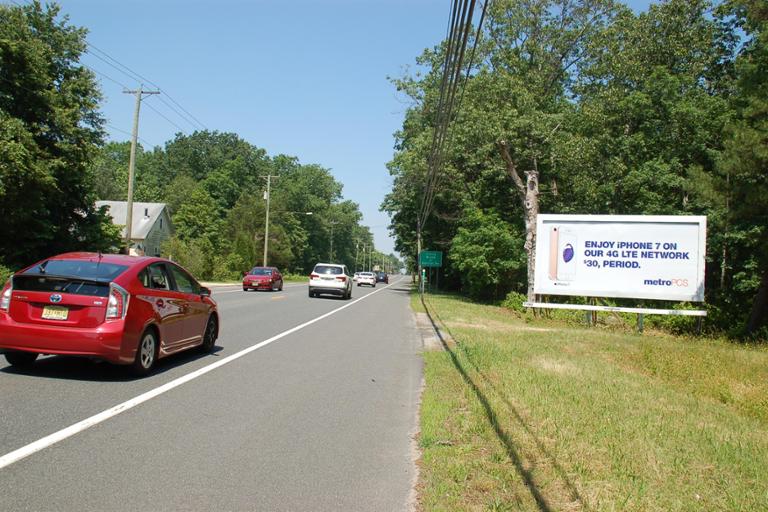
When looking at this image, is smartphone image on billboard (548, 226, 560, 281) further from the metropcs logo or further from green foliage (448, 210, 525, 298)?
green foliage (448, 210, 525, 298)

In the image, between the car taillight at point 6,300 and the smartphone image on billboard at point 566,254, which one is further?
the smartphone image on billboard at point 566,254

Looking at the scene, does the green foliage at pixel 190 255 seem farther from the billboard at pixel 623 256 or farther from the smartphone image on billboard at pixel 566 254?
the smartphone image on billboard at pixel 566 254

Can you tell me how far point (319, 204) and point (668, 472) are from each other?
10935cm

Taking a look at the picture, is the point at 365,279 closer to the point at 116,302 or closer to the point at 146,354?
the point at 146,354

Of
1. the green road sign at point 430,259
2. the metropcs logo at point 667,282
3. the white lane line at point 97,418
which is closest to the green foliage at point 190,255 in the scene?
the green road sign at point 430,259

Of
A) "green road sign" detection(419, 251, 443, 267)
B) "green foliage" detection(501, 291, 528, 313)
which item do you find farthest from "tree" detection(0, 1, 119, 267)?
"green road sign" detection(419, 251, 443, 267)

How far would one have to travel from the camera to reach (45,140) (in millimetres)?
25312

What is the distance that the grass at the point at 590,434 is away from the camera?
14.0 ft

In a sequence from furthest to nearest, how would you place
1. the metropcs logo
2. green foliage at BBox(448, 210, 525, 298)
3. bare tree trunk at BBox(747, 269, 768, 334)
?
1. green foliage at BBox(448, 210, 525, 298)
2. bare tree trunk at BBox(747, 269, 768, 334)
3. the metropcs logo

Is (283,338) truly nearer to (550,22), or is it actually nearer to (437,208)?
(550,22)

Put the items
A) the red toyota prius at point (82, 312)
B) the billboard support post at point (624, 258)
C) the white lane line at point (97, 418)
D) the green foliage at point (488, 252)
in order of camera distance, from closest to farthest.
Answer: the white lane line at point (97, 418) < the red toyota prius at point (82, 312) < the billboard support post at point (624, 258) < the green foliage at point (488, 252)

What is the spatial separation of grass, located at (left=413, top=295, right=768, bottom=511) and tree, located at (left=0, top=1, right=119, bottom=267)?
1931 centimetres

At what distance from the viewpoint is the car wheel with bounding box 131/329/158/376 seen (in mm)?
7763

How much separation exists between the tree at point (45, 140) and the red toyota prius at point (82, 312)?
632 inches
